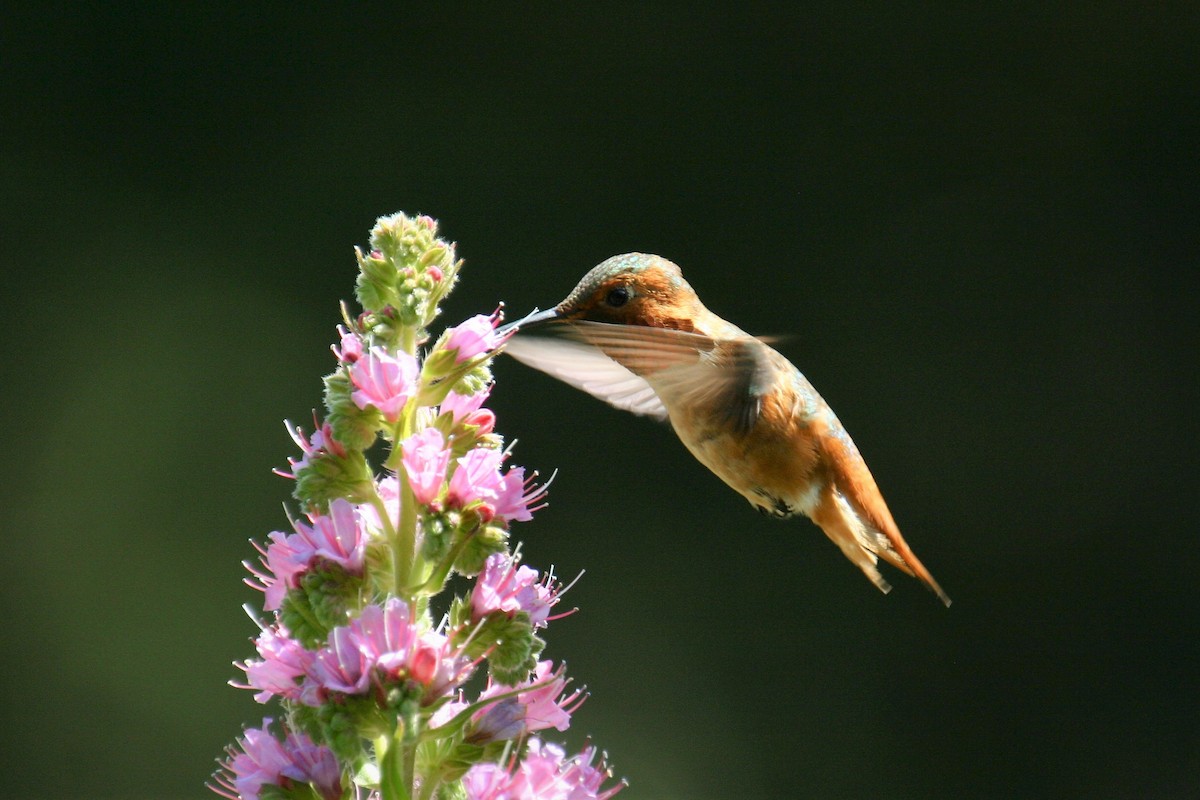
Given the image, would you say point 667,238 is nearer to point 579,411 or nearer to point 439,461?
point 579,411

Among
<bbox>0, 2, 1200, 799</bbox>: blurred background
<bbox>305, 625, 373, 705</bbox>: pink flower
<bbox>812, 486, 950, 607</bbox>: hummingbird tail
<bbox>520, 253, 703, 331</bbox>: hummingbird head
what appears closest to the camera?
<bbox>305, 625, 373, 705</bbox>: pink flower

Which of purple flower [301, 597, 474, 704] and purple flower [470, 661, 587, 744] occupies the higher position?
purple flower [301, 597, 474, 704]

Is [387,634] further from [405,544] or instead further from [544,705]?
[544,705]

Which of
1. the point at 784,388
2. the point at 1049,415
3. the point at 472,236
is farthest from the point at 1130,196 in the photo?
the point at 784,388

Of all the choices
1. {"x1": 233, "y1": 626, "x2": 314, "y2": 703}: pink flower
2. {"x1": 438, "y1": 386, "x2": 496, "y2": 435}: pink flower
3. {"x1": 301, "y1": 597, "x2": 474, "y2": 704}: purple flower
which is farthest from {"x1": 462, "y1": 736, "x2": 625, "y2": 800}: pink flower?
{"x1": 438, "y1": 386, "x2": 496, "y2": 435}: pink flower

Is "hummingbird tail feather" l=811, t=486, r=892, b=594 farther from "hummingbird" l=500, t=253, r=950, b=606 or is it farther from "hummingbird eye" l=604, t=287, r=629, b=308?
"hummingbird eye" l=604, t=287, r=629, b=308

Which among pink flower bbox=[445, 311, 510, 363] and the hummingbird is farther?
the hummingbird

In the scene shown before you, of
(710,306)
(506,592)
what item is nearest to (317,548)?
(506,592)
